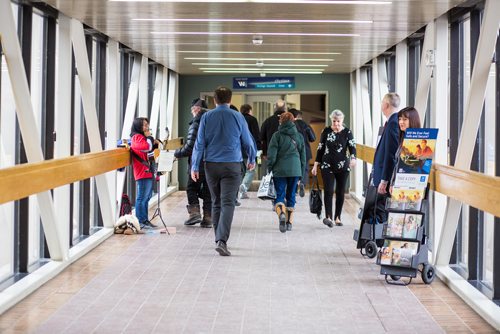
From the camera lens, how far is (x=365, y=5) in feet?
22.9

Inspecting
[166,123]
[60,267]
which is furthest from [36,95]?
[166,123]

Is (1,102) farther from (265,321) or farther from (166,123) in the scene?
(166,123)

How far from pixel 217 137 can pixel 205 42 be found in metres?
2.55

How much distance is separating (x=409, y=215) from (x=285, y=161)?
3.08 m

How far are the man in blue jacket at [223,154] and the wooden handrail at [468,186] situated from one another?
6.40ft

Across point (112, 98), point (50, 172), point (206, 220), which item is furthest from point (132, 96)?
point (50, 172)

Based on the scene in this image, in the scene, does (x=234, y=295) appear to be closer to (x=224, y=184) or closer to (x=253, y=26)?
(x=224, y=184)

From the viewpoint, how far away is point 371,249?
7777mm

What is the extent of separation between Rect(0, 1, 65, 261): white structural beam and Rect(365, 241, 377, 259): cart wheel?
9.83 feet

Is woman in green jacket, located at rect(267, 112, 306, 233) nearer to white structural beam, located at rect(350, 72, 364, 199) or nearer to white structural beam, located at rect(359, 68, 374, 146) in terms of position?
white structural beam, located at rect(359, 68, 374, 146)

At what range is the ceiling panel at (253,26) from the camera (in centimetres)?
714

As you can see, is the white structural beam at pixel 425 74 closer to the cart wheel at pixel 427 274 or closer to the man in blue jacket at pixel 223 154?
the man in blue jacket at pixel 223 154

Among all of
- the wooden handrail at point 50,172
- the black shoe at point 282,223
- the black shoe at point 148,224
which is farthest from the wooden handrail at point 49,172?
the black shoe at point 282,223

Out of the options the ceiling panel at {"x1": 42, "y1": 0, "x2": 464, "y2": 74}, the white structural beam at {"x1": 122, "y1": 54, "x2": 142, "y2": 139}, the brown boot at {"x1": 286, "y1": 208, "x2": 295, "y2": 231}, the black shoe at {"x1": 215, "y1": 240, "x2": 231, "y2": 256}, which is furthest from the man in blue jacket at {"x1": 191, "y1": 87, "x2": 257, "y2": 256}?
the white structural beam at {"x1": 122, "y1": 54, "x2": 142, "y2": 139}
